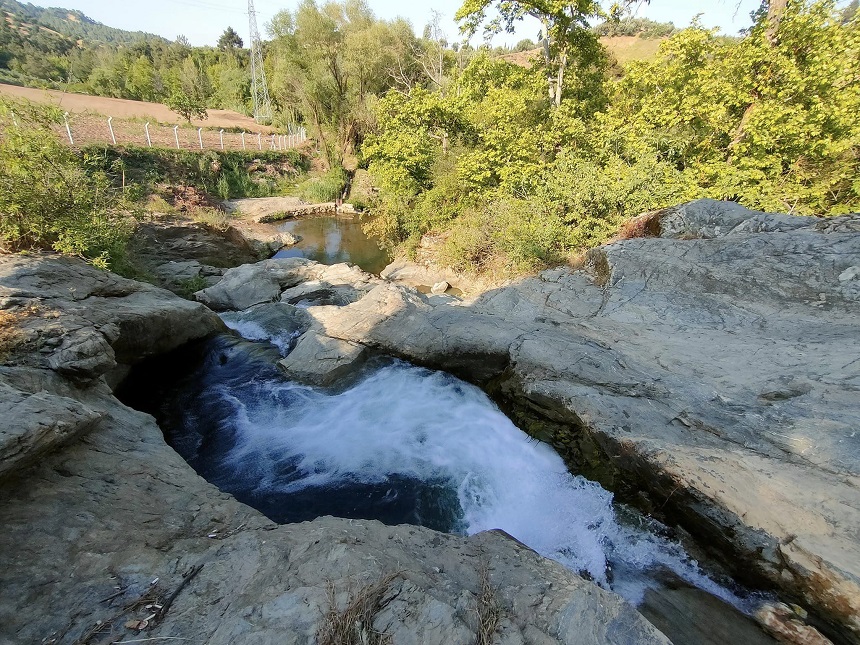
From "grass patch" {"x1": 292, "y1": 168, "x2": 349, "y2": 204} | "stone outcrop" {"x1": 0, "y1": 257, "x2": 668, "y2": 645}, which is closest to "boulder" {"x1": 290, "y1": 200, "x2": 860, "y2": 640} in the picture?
"stone outcrop" {"x1": 0, "y1": 257, "x2": 668, "y2": 645}

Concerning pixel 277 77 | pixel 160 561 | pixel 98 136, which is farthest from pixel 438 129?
pixel 277 77

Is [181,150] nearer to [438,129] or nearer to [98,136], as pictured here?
[98,136]

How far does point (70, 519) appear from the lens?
3.39m

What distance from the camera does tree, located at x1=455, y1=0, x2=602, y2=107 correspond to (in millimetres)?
12641

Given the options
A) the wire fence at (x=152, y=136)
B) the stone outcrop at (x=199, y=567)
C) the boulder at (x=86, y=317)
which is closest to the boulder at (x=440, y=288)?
the boulder at (x=86, y=317)

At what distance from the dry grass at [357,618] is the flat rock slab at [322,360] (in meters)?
5.08

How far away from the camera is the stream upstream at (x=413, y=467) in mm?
4281

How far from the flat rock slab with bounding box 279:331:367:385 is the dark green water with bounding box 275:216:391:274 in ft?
28.6

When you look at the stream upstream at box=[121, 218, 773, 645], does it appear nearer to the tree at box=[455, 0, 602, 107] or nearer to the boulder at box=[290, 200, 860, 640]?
the boulder at box=[290, 200, 860, 640]

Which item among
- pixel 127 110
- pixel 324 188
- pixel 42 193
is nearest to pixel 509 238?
pixel 42 193

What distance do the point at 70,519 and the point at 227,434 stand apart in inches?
129

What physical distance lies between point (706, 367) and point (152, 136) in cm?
2989

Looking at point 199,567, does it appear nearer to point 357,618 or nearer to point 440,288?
point 357,618

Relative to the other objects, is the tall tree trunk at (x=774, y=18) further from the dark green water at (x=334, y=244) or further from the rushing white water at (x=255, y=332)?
the rushing white water at (x=255, y=332)
